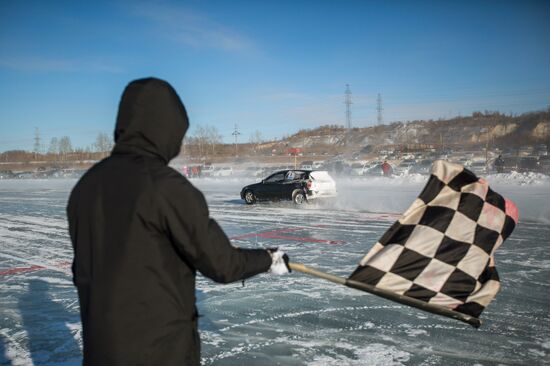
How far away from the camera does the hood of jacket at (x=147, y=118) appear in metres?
1.92

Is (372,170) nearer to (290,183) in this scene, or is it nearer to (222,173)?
(222,173)

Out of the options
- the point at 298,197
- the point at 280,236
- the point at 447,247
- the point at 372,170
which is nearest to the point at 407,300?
the point at 447,247

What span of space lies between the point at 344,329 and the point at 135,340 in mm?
3257

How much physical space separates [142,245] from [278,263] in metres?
0.74

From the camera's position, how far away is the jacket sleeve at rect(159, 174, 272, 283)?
1781 millimetres

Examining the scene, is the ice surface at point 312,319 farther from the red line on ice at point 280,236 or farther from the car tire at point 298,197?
the car tire at point 298,197

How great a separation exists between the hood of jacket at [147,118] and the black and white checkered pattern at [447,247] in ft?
4.54

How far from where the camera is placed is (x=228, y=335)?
458 cm

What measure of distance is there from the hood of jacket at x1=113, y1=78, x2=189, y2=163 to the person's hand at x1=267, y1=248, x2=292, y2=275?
732 millimetres

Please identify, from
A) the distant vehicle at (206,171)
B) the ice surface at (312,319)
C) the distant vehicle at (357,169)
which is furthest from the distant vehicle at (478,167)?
the distant vehicle at (206,171)

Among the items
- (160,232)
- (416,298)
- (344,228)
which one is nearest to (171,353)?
(160,232)

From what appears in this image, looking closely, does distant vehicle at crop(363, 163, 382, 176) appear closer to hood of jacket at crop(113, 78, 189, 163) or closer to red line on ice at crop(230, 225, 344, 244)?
red line on ice at crop(230, 225, 344, 244)

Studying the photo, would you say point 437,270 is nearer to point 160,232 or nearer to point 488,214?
point 488,214

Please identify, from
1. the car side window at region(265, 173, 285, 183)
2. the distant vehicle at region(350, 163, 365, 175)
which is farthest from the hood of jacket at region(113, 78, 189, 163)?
the distant vehicle at region(350, 163, 365, 175)
